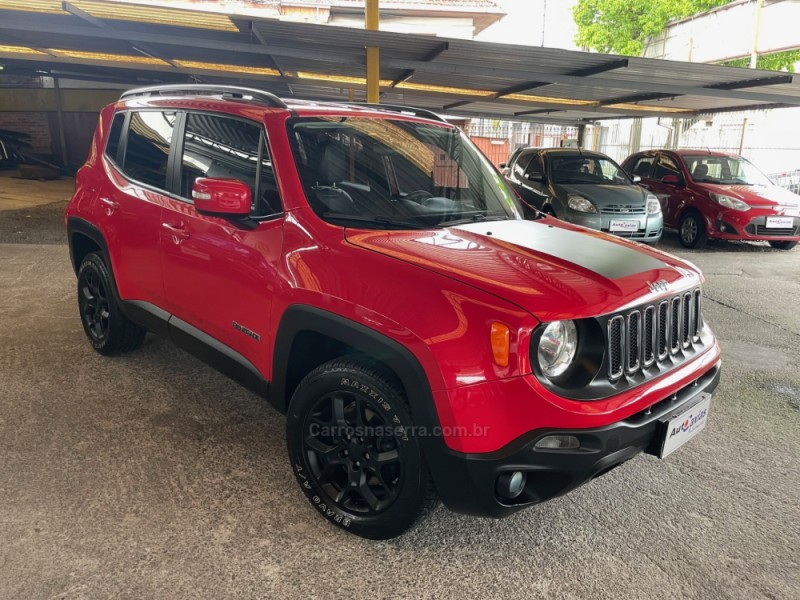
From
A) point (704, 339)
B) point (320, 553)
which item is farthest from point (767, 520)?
point (320, 553)

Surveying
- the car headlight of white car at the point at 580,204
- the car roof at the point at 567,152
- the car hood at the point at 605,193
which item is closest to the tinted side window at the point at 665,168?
the car roof at the point at 567,152

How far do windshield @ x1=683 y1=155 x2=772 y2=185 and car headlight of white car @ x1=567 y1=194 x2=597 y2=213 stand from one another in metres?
2.71

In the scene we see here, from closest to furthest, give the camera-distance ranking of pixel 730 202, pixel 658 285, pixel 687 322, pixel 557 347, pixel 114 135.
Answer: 1. pixel 557 347
2. pixel 658 285
3. pixel 687 322
4. pixel 114 135
5. pixel 730 202

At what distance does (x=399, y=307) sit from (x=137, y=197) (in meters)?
2.20

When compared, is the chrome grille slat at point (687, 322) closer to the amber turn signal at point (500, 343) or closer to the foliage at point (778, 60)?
the amber turn signal at point (500, 343)

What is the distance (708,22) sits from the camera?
2425cm

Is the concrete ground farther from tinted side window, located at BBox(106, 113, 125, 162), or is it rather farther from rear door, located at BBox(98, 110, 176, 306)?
tinted side window, located at BBox(106, 113, 125, 162)

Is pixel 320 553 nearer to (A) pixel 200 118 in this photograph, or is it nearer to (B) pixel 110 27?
(A) pixel 200 118

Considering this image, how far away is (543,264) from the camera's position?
2.34 meters

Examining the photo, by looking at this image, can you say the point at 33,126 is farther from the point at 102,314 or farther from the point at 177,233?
the point at 177,233

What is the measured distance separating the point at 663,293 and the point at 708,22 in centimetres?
2728

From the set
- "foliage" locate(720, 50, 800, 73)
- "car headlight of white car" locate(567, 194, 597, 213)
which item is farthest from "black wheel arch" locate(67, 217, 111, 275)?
"foliage" locate(720, 50, 800, 73)

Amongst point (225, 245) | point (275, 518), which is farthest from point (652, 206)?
point (275, 518)

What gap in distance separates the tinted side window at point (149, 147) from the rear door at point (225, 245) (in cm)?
17
